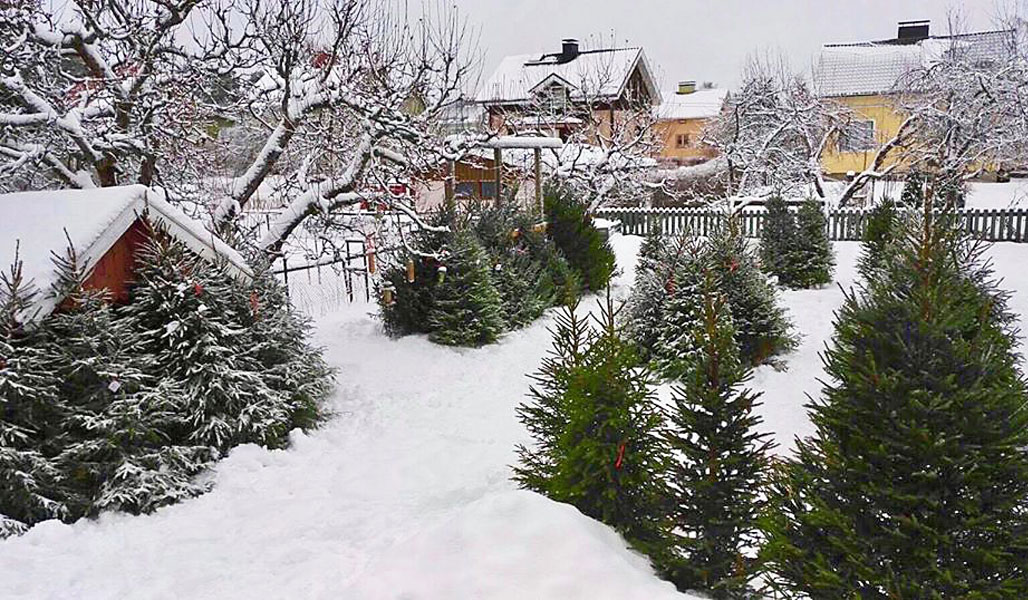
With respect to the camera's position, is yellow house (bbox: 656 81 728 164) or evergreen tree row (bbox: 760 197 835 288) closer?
evergreen tree row (bbox: 760 197 835 288)

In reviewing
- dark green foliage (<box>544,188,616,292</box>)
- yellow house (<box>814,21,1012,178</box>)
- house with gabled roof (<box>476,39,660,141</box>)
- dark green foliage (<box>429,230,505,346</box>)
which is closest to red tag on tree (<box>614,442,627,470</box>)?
dark green foliage (<box>429,230,505,346</box>)

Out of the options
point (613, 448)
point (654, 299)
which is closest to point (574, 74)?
point (654, 299)

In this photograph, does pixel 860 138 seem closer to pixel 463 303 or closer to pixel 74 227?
pixel 463 303

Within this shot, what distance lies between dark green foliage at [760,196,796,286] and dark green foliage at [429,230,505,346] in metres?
5.60

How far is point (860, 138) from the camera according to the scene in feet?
84.1

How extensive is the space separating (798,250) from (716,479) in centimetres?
979

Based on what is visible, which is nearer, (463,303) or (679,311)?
(679,311)

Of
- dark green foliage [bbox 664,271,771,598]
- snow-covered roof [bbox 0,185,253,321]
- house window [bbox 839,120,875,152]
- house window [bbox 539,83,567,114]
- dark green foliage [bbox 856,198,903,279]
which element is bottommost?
dark green foliage [bbox 664,271,771,598]

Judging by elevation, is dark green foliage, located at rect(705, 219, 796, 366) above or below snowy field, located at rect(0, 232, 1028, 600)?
above

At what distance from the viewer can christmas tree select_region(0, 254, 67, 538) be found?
4109 millimetres

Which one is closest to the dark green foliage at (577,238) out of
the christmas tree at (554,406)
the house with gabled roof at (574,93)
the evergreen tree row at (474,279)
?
the evergreen tree row at (474,279)

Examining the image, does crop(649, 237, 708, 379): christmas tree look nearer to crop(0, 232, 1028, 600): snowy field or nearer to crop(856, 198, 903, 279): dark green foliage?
crop(0, 232, 1028, 600): snowy field

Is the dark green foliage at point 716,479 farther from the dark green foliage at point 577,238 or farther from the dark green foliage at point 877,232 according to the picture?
the dark green foliage at point 877,232

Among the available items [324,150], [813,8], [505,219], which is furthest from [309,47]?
[813,8]
